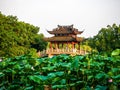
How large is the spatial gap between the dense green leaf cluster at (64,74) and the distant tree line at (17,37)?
32.3m

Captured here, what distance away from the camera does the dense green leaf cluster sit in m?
2.82

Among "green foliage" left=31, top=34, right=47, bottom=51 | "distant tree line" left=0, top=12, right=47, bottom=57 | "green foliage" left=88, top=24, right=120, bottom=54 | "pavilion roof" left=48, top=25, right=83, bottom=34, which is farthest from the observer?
"pavilion roof" left=48, top=25, right=83, bottom=34

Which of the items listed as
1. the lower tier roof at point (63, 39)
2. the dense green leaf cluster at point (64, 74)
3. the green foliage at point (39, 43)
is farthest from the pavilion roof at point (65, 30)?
the dense green leaf cluster at point (64, 74)

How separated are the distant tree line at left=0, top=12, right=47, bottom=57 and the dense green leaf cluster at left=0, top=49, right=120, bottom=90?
3226 cm

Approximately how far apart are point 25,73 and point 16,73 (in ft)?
0.32

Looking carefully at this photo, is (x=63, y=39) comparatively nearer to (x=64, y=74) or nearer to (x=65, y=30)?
(x=65, y=30)

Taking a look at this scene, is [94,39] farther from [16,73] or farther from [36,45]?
[16,73]

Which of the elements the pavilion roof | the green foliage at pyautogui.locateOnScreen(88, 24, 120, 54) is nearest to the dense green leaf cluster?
the green foliage at pyautogui.locateOnScreen(88, 24, 120, 54)

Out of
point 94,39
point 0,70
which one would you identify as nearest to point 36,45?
point 94,39

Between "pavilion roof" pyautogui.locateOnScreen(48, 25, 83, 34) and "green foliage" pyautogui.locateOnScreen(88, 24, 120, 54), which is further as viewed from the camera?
"pavilion roof" pyautogui.locateOnScreen(48, 25, 83, 34)

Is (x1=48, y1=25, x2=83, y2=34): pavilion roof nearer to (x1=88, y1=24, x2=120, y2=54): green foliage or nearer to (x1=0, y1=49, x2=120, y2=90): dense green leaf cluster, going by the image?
(x1=88, y1=24, x2=120, y2=54): green foliage

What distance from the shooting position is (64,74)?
297 cm

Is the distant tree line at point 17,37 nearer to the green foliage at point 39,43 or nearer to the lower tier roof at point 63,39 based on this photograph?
the green foliage at point 39,43

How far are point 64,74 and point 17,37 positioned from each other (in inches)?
1561
